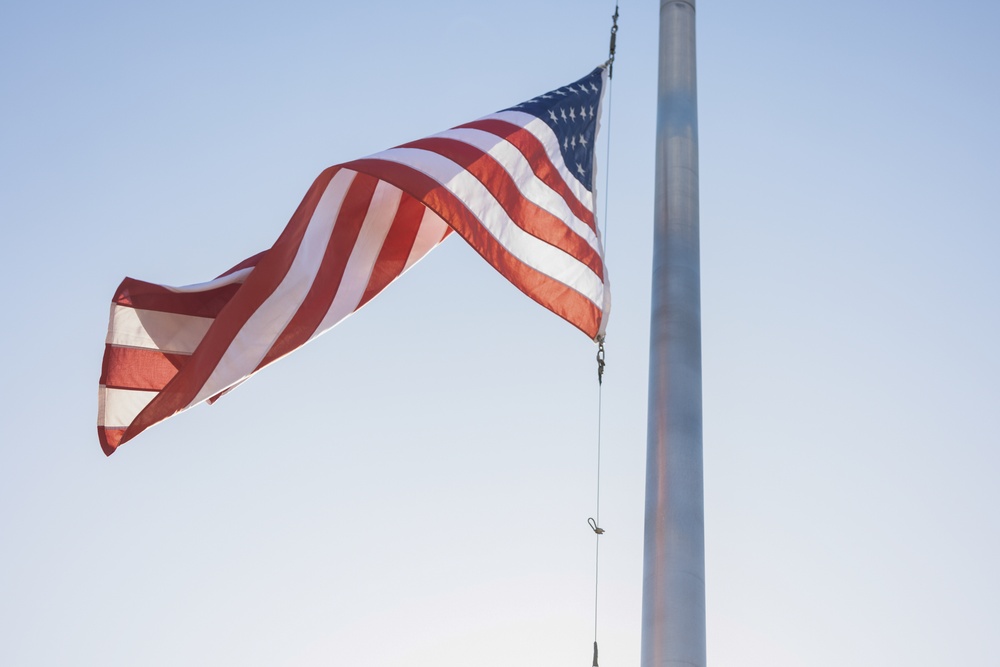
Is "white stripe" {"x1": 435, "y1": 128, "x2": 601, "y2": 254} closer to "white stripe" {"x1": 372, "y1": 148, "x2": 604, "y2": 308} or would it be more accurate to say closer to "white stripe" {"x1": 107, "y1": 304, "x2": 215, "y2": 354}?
"white stripe" {"x1": 372, "y1": 148, "x2": 604, "y2": 308}

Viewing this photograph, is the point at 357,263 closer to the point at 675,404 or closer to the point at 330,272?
the point at 330,272

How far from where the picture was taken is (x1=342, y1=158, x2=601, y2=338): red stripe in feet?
33.3

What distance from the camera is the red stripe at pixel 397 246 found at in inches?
448

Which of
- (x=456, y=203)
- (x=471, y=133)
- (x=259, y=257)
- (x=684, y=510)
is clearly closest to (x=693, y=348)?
(x=684, y=510)

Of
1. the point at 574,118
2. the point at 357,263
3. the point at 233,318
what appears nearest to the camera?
the point at 233,318

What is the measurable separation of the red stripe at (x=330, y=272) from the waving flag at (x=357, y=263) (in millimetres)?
11

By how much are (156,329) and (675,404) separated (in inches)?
182

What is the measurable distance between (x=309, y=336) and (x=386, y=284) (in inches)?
43.0

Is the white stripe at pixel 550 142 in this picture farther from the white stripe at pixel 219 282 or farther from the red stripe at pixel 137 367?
the red stripe at pixel 137 367

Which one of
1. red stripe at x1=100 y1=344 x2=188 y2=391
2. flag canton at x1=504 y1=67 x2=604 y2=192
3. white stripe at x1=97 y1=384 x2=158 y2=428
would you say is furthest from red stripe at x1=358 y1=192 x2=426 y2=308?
white stripe at x1=97 y1=384 x2=158 y2=428

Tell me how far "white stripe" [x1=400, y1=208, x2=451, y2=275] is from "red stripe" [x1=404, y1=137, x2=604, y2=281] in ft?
3.11

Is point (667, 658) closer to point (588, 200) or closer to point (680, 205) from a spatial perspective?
point (680, 205)

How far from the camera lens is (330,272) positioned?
1094cm

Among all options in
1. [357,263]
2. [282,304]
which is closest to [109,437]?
[282,304]
